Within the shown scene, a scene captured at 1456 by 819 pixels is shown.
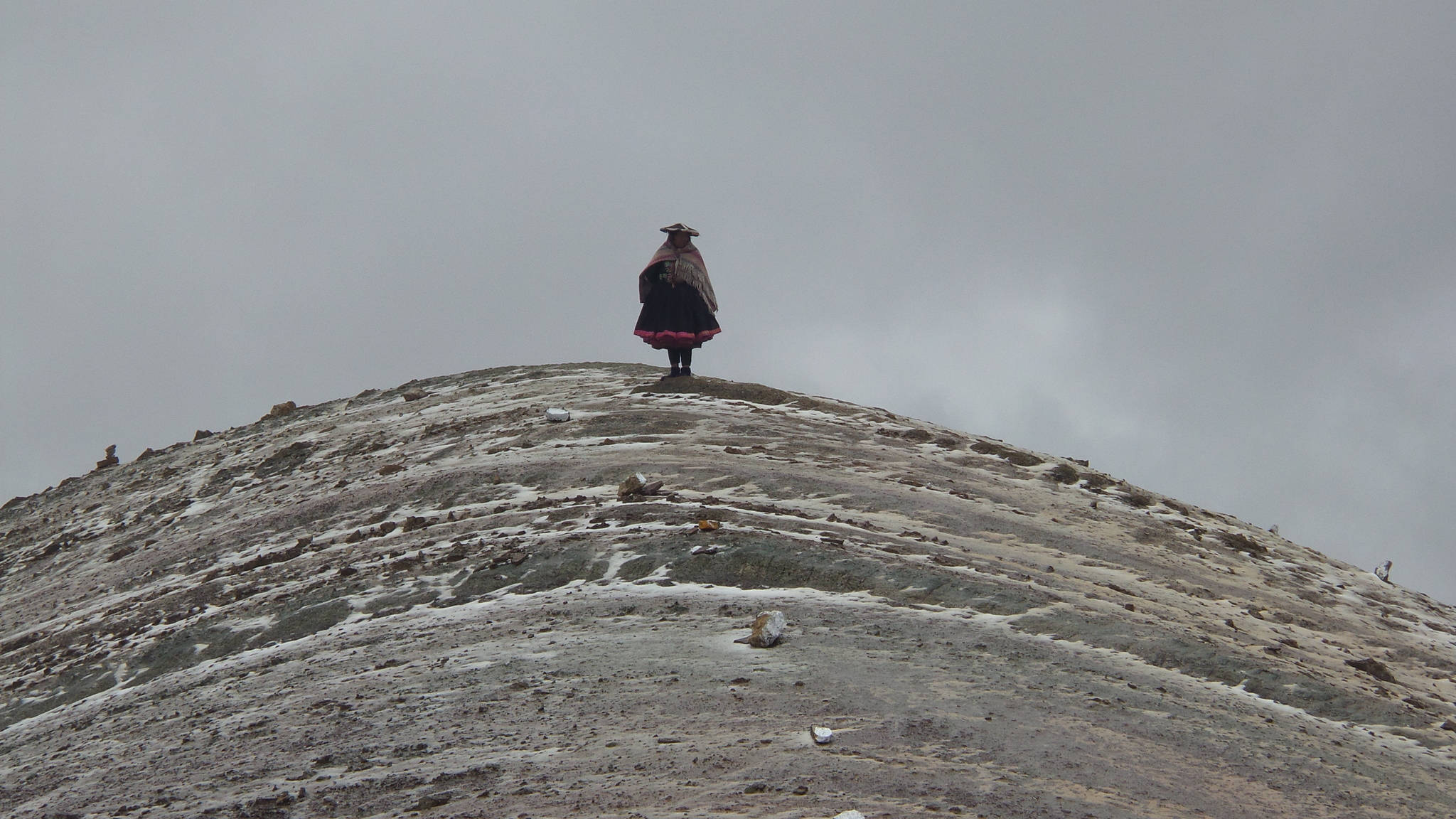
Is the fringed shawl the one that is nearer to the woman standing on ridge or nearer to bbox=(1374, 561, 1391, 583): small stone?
the woman standing on ridge

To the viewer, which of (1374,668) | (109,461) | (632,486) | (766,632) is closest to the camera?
(766,632)

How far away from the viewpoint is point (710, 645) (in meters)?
12.1

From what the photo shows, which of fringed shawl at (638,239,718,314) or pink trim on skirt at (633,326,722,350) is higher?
fringed shawl at (638,239,718,314)

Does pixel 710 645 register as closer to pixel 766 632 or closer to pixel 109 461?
pixel 766 632

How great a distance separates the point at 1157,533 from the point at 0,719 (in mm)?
17175

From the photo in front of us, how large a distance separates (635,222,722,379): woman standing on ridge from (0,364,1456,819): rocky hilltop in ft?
4.45

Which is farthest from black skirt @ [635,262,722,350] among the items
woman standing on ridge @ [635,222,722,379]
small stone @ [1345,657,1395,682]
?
small stone @ [1345,657,1395,682]

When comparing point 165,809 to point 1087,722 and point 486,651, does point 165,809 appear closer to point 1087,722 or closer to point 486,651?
point 486,651

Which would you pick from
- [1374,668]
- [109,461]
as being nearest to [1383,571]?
[1374,668]

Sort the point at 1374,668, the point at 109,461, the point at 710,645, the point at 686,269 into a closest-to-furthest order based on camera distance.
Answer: the point at 710,645 → the point at 1374,668 → the point at 686,269 → the point at 109,461

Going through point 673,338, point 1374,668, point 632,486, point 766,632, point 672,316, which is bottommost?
point 1374,668

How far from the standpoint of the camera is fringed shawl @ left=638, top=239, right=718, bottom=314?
22.4 meters

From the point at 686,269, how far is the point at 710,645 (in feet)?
38.0

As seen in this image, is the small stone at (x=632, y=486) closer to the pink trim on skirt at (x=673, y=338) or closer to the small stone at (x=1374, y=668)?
the pink trim on skirt at (x=673, y=338)
